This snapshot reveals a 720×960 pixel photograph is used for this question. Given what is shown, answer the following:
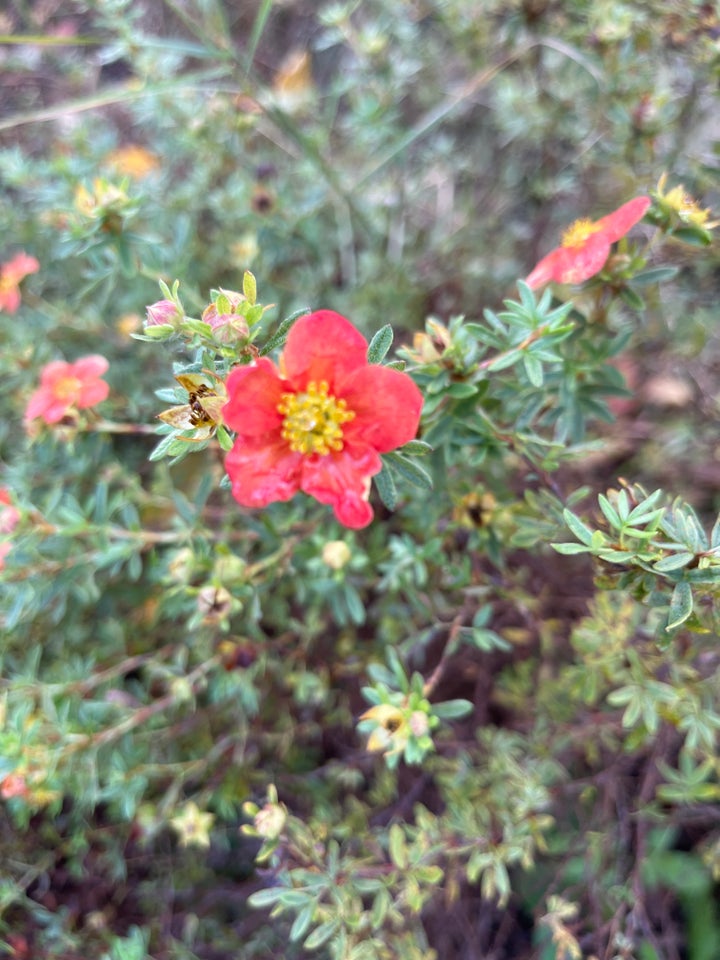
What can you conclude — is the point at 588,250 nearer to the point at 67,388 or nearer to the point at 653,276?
the point at 653,276

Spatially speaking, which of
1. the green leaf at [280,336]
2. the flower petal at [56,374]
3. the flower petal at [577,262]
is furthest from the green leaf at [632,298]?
the flower petal at [56,374]

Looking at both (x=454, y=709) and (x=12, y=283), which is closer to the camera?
(x=454, y=709)

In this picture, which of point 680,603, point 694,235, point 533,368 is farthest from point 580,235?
point 680,603

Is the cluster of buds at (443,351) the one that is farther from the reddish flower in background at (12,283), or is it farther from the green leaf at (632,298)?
the reddish flower in background at (12,283)

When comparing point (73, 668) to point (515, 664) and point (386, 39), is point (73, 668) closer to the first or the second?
point (515, 664)

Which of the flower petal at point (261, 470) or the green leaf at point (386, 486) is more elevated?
the flower petal at point (261, 470)

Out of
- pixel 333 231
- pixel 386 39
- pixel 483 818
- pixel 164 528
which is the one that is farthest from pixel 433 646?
pixel 386 39

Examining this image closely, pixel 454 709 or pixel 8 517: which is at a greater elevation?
pixel 8 517

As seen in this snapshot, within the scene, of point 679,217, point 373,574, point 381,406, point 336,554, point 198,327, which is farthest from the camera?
point 373,574
